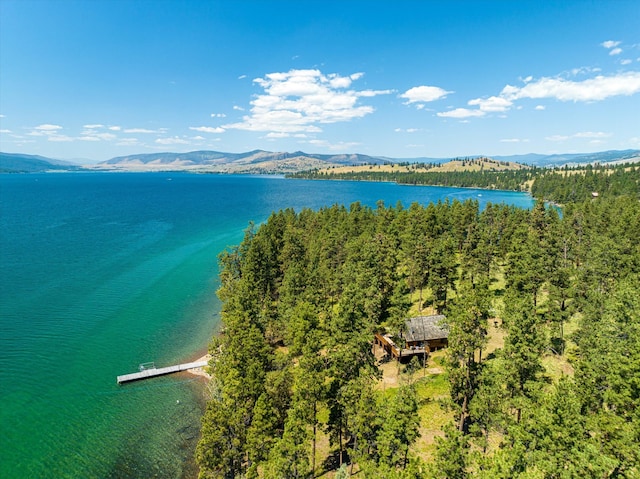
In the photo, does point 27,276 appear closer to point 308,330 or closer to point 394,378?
point 308,330

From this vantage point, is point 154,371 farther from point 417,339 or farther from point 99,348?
point 417,339

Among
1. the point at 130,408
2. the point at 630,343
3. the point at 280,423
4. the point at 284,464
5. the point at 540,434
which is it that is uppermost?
the point at 630,343

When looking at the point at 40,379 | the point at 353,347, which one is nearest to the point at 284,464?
the point at 353,347

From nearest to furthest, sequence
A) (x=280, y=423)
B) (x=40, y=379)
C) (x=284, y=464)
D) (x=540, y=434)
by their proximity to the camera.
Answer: (x=540, y=434) → (x=284, y=464) → (x=280, y=423) → (x=40, y=379)

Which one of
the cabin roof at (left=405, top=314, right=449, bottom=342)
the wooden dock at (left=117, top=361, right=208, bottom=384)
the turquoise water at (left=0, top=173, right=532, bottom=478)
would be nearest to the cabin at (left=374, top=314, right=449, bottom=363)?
the cabin roof at (left=405, top=314, right=449, bottom=342)

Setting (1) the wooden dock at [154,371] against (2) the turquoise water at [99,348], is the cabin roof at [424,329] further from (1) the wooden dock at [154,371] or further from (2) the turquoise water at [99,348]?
(1) the wooden dock at [154,371]

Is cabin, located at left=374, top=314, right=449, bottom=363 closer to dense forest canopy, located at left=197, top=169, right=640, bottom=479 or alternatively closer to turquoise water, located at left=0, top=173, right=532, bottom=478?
dense forest canopy, located at left=197, top=169, right=640, bottom=479

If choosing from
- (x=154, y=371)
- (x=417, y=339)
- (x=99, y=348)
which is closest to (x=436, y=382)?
(x=417, y=339)

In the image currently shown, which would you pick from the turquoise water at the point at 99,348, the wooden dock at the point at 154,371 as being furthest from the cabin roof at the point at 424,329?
the wooden dock at the point at 154,371
